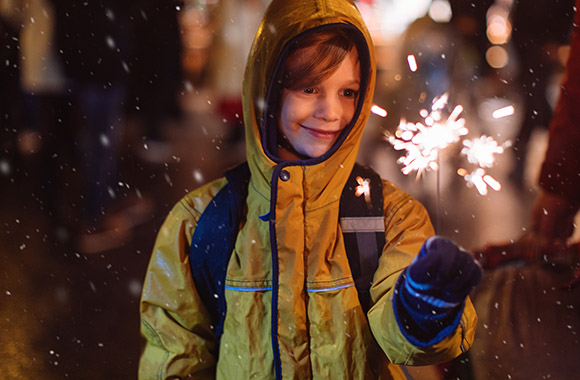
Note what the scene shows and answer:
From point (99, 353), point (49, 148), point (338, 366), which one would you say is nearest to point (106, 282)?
point (99, 353)

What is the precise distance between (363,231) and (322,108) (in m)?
0.32

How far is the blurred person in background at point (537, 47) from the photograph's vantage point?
1458 millimetres

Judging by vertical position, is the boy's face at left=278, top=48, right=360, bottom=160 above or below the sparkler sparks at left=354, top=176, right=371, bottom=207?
above

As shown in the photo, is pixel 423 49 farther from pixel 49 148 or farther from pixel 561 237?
pixel 49 148

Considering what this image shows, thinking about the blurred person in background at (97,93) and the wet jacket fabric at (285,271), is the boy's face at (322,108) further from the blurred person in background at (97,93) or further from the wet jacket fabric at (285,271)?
the blurred person in background at (97,93)

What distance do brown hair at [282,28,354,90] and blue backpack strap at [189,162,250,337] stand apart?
31 cm

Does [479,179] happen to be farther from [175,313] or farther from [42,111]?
[42,111]

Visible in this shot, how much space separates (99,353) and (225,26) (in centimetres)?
119

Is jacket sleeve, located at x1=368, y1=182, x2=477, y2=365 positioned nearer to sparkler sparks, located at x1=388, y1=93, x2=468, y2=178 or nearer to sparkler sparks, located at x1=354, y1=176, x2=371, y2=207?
sparkler sparks, located at x1=354, y1=176, x2=371, y2=207

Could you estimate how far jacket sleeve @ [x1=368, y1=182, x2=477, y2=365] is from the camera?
1130 mm

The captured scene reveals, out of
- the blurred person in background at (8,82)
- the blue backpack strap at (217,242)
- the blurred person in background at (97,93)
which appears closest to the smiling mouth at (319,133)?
the blue backpack strap at (217,242)

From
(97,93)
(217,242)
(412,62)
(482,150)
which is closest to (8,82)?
(97,93)

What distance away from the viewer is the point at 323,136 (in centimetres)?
138

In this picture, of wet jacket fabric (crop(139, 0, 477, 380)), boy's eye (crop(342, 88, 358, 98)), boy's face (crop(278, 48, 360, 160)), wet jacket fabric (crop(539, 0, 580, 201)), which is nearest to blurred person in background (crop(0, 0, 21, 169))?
wet jacket fabric (crop(139, 0, 477, 380))
